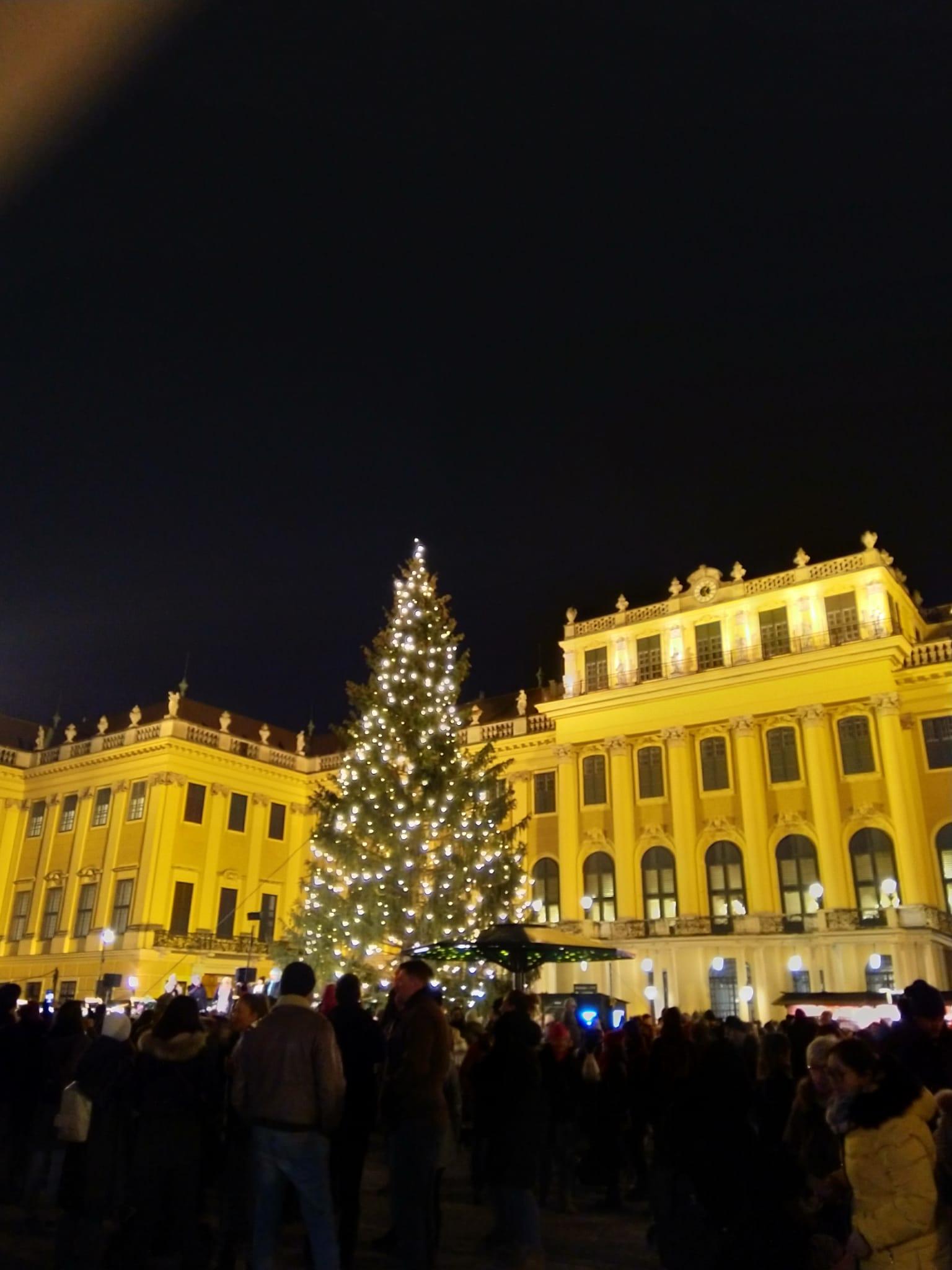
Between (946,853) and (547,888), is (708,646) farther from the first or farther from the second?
(547,888)

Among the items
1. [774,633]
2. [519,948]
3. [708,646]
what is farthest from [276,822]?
[519,948]

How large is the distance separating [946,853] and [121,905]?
115 feet

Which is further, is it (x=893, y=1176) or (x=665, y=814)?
(x=665, y=814)

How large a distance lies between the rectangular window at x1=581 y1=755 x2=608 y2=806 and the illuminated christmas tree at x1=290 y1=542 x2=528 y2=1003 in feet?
54.6

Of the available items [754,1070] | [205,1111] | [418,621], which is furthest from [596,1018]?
[205,1111]

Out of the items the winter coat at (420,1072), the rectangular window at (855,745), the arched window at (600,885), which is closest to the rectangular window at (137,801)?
the arched window at (600,885)

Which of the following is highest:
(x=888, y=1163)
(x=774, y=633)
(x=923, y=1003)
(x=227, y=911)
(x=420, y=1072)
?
(x=774, y=633)

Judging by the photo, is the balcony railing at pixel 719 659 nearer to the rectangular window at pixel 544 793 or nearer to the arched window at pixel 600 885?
the rectangular window at pixel 544 793

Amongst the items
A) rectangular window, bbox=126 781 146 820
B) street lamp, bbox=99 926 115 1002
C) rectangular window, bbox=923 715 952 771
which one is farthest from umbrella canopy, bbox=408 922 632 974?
rectangular window, bbox=126 781 146 820

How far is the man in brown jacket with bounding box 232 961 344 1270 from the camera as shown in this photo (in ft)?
18.5

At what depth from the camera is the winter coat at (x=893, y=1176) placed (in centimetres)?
404

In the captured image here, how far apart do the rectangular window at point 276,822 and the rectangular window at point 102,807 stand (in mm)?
7918

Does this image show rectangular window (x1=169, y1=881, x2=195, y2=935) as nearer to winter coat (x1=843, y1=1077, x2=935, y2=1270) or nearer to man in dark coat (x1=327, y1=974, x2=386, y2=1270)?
man in dark coat (x1=327, y1=974, x2=386, y2=1270)

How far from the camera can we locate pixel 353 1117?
23.5 feet
